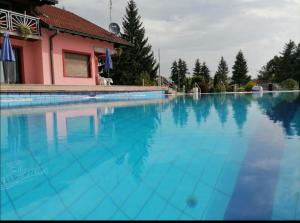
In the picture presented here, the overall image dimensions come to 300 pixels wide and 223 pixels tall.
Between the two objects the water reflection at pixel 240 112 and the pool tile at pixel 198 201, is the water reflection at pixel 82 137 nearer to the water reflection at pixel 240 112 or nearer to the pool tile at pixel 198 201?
the water reflection at pixel 240 112

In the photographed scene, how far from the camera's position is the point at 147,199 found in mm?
3225

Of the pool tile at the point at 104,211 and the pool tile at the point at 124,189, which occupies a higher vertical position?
the pool tile at the point at 124,189

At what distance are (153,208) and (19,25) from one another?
13.3 meters

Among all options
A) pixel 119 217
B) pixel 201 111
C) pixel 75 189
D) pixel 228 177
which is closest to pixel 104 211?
pixel 119 217

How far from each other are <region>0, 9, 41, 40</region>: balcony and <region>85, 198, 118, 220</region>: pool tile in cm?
1232

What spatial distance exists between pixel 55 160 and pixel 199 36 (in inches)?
1147

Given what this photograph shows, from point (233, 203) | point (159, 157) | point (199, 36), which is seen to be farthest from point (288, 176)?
point (199, 36)

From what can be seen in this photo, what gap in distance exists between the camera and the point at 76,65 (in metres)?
18.1

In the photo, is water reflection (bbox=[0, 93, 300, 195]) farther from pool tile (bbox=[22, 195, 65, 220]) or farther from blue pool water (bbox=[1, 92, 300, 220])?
pool tile (bbox=[22, 195, 65, 220])

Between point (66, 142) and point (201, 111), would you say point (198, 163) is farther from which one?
point (201, 111)

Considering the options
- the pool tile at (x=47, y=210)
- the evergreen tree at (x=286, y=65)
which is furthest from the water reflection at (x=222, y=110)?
the evergreen tree at (x=286, y=65)

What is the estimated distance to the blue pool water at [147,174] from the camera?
3029 millimetres

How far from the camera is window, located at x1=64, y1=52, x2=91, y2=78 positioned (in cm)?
1740

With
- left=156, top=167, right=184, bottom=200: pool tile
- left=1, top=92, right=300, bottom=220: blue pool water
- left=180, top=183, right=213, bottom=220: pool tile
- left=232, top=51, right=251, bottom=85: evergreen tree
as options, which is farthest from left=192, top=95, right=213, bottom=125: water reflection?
left=232, top=51, right=251, bottom=85: evergreen tree
